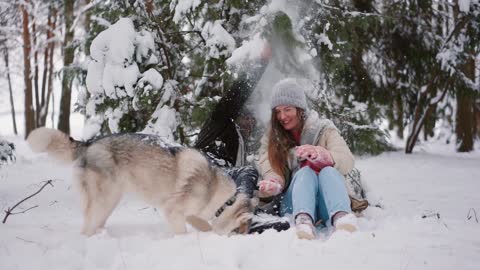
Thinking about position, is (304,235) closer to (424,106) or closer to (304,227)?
(304,227)

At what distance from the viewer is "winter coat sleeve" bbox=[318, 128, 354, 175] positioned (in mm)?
3793

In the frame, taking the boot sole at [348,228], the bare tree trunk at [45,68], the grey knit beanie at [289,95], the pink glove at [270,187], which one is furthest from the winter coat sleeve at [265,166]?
the bare tree trunk at [45,68]

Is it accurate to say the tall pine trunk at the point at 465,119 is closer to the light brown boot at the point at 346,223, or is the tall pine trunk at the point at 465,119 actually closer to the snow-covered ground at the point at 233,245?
the snow-covered ground at the point at 233,245

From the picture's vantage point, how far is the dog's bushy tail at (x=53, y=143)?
145 inches

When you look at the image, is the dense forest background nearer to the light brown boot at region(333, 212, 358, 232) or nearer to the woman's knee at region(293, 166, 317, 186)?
the woman's knee at region(293, 166, 317, 186)

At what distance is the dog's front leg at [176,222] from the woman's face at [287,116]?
4.46ft

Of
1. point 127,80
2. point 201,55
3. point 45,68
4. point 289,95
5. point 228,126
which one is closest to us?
point 289,95

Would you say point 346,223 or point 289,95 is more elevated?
point 289,95

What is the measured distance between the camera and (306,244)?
2.91 metres

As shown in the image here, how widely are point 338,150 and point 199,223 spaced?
1.49 meters

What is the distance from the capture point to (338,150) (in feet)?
12.7

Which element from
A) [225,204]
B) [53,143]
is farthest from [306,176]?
[53,143]

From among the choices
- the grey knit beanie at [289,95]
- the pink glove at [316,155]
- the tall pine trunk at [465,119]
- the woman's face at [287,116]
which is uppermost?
the grey knit beanie at [289,95]

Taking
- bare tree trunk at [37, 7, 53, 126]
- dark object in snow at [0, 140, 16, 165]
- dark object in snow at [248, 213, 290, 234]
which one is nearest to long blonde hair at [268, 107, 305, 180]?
dark object in snow at [248, 213, 290, 234]
